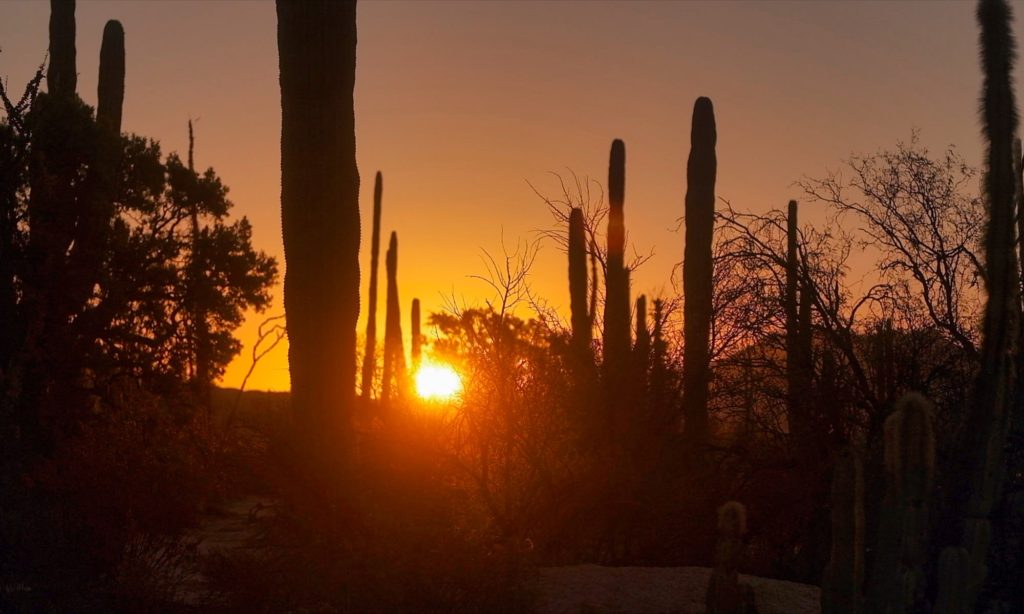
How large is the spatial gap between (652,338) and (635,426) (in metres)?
2.11

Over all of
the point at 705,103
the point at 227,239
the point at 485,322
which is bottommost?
the point at 485,322

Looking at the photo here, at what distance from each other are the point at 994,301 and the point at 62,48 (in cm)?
1540

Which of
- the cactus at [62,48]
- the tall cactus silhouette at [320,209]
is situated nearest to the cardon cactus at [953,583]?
the tall cactus silhouette at [320,209]

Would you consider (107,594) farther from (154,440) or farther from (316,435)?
(154,440)

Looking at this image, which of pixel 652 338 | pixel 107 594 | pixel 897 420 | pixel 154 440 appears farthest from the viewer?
pixel 154 440

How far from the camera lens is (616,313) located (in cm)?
1370

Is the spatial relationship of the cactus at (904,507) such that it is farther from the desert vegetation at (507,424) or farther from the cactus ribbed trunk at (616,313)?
the cactus ribbed trunk at (616,313)

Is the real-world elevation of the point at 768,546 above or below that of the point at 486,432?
below

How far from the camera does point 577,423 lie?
454 inches

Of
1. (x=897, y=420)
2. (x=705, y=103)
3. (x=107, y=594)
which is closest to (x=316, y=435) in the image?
(x=107, y=594)

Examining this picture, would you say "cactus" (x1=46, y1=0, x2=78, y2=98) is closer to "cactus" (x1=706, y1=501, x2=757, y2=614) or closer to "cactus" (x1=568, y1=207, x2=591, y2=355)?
"cactus" (x1=568, y1=207, x2=591, y2=355)

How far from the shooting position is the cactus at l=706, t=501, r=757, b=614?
24.1 feet

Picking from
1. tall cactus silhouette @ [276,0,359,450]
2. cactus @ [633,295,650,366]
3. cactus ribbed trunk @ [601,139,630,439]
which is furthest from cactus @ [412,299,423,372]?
tall cactus silhouette @ [276,0,359,450]

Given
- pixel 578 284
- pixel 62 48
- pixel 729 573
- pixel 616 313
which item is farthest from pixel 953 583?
pixel 62 48
